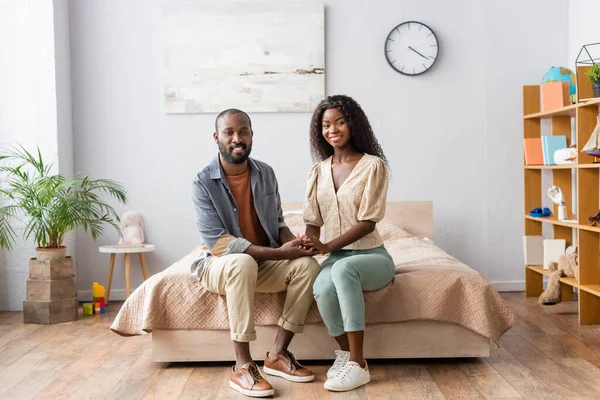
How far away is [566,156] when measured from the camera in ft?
13.0

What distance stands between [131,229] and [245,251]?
202 cm

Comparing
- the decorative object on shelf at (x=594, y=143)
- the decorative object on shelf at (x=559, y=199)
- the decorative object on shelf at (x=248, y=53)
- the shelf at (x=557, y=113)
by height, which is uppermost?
the decorative object on shelf at (x=248, y=53)

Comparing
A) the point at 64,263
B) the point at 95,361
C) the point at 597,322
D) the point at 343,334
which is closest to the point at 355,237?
the point at 343,334

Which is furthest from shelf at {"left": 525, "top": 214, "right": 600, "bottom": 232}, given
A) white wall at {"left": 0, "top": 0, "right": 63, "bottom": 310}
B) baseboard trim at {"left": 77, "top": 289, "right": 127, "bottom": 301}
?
white wall at {"left": 0, "top": 0, "right": 63, "bottom": 310}

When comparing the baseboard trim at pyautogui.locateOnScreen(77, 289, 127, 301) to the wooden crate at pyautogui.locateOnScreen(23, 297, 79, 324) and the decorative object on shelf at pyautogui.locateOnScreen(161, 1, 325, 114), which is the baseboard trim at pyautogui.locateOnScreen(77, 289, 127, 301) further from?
the decorative object on shelf at pyautogui.locateOnScreen(161, 1, 325, 114)

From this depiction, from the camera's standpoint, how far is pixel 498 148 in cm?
463

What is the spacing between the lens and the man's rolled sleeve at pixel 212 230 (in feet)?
8.95

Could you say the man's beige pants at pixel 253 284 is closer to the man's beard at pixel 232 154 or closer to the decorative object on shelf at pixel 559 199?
the man's beard at pixel 232 154

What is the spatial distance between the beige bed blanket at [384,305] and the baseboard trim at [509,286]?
6.02 ft

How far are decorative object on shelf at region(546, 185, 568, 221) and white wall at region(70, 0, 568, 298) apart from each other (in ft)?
1.53

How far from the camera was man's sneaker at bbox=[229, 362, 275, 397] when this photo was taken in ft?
8.21

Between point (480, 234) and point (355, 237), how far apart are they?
2123mm

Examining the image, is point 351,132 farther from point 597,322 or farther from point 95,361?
point 597,322

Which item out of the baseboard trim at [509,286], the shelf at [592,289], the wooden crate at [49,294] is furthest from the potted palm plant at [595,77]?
the wooden crate at [49,294]
